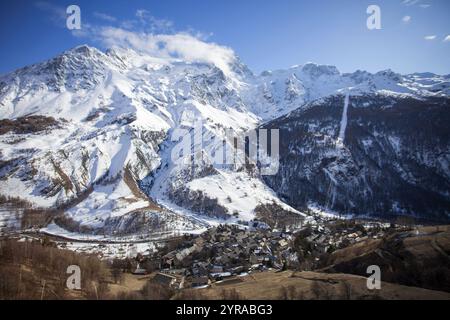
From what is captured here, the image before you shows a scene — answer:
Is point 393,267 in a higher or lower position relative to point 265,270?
higher
